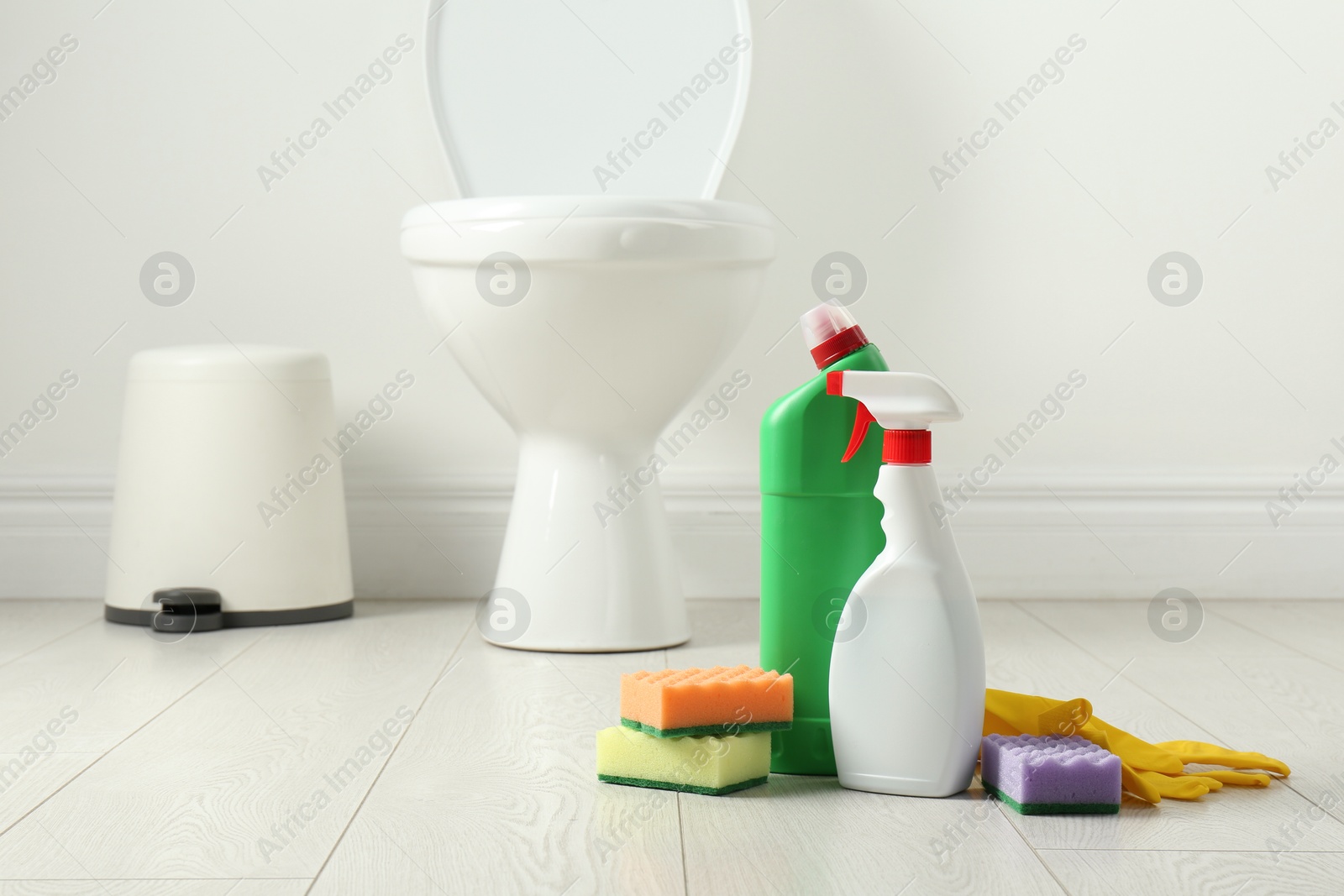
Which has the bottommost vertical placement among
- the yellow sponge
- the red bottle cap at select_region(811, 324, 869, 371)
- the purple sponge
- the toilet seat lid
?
the yellow sponge

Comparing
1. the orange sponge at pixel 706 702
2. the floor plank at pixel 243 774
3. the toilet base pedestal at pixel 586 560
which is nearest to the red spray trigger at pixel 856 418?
the orange sponge at pixel 706 702

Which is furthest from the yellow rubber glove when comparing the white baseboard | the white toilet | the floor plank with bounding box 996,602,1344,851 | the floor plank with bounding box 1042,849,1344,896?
the white baseboard

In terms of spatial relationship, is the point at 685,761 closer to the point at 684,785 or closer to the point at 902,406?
the point at 684,785

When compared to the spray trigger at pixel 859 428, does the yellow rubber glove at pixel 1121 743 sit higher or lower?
lower

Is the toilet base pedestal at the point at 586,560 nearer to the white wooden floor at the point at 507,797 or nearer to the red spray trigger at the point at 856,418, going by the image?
the white wooden floor at the point at 507,797

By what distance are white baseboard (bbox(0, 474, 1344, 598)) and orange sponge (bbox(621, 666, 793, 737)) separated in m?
0.86

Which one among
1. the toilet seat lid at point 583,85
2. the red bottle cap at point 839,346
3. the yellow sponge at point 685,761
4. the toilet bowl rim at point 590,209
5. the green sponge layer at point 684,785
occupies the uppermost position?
the toilet seat lid at point 583,85

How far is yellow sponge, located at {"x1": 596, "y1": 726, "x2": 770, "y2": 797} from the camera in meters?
0.82

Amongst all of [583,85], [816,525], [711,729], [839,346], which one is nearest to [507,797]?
[711,729]

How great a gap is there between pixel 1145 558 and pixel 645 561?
2.54ft

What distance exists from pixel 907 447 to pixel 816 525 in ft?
0.31

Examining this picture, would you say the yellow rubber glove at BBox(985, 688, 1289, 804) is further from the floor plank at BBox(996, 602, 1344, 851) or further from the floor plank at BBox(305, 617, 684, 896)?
the floor plank at BBox(305, 617, 684, 896)

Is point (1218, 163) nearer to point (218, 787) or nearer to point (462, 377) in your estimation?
point (462, 377)

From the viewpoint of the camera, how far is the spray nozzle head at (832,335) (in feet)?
2.89
